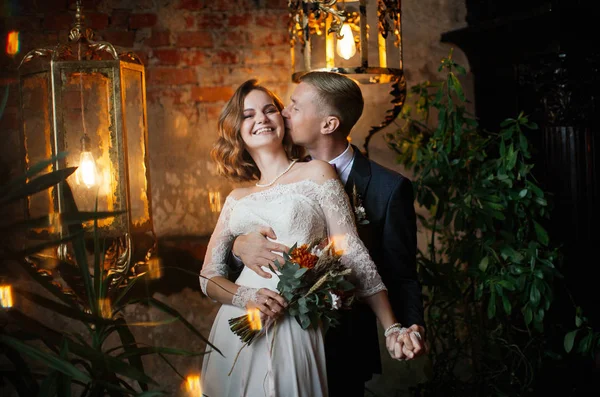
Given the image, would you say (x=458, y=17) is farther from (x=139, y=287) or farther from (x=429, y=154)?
(x=139, y=287)

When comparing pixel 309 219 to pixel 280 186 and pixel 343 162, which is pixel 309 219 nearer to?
pixel 280 186

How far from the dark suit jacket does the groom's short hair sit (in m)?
0.19

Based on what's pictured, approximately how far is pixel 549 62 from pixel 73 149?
2.12 meters

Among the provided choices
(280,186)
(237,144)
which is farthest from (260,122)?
(280,186)

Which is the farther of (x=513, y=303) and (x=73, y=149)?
(x=513, y=303)

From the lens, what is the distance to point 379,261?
2412 mm

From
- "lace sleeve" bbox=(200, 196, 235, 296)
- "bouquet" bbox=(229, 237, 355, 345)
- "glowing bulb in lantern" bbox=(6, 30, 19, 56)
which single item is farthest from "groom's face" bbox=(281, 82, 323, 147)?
"glowing bulb in lantern" bbox=(6, 30, 19, 56)

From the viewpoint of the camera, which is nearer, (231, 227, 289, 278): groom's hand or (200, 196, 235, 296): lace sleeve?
(231, 227, 289, 278): groom's hand

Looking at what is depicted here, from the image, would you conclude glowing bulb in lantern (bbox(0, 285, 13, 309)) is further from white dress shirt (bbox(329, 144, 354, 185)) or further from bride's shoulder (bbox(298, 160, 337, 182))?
white dress shirt (bbox(329, 144, 354, 185))

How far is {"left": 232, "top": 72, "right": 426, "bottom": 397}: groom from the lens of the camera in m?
2.34

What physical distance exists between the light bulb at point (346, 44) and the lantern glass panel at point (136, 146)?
0.84 m

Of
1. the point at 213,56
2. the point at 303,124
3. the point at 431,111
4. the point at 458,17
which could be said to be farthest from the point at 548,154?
the point at 213,56

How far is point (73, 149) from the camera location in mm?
2523

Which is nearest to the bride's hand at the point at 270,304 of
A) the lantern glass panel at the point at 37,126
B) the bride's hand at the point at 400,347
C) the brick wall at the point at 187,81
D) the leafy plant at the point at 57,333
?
the bride's hand at the point at 400,347
